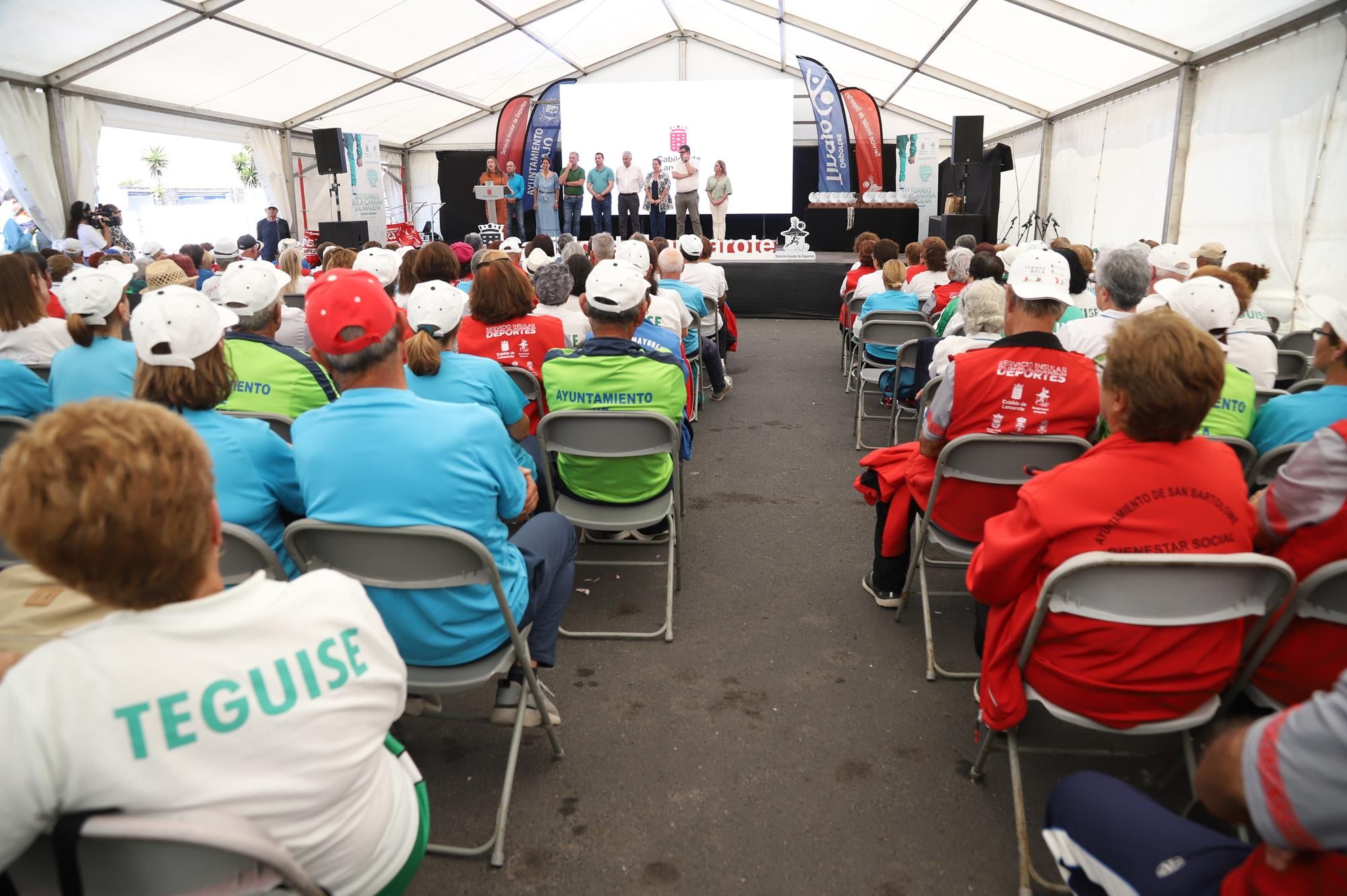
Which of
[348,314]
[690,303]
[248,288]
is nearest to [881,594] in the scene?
[348,314]

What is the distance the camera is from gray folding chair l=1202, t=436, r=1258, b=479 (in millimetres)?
2361

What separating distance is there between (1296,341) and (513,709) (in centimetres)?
503

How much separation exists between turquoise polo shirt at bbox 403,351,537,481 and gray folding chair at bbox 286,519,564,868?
3.39 feet

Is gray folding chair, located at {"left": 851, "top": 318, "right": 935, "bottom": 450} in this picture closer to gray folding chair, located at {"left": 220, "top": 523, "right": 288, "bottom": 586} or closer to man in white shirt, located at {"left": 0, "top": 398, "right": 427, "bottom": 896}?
gray folding chair, located at {"left": 220, "top": 523, "right": 288, "bottom": 586}

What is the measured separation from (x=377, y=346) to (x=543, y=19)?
14.6 meters

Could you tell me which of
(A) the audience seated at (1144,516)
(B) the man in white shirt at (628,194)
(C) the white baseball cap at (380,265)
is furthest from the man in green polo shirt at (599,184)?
(A) the audience seated at (1144,516)

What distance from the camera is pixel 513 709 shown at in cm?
212

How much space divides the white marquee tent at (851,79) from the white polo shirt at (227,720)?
25.9ft

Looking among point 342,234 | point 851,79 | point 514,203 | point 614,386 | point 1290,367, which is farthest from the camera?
point 851,79

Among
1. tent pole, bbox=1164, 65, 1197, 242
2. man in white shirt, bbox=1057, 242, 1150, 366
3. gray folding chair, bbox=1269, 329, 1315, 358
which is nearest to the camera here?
man in white shirt, bbox=1057, 242, 1150, 366

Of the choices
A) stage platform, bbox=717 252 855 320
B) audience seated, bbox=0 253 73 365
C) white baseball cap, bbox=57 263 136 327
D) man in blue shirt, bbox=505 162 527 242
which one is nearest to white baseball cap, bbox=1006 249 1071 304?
white baseball cap, bbox=57 263 136 327

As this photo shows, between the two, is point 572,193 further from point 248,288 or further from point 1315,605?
point 1315,605

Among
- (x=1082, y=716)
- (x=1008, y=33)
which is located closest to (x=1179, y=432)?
(x=1082, y=716)

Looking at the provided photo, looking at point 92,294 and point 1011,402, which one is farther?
point 92,294
